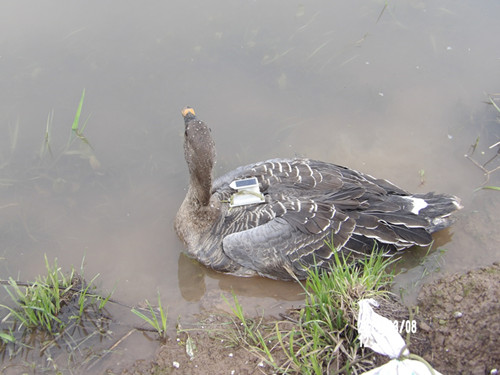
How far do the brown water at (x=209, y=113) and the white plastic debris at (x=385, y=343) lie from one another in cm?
138

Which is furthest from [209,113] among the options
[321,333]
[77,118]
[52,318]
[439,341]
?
[439,341]

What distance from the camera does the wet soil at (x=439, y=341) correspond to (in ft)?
13.2

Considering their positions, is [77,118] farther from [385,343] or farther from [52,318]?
[385,343]

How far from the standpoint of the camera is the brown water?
223 inches

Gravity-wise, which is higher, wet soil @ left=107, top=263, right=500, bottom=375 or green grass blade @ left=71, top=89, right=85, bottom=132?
green grass blade @ left=71, top=89, right=85, bottom=132

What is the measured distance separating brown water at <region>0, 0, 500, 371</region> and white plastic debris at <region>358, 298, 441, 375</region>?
138 centimetres

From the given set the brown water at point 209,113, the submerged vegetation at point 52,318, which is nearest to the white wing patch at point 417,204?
the brown water at point 209,113

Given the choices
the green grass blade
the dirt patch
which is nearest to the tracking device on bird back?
the dirt patch

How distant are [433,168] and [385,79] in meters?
1.71

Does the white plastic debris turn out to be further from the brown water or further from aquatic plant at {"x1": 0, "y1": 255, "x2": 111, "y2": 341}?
aquatic plant at {"x1": 0, "y1": 255, "x2": 111, "y2": 341}

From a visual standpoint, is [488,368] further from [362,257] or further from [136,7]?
[136,7]

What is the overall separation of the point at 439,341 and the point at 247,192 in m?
2.43

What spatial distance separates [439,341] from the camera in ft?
13.9

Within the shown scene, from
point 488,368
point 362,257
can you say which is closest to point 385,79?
point 362,257
